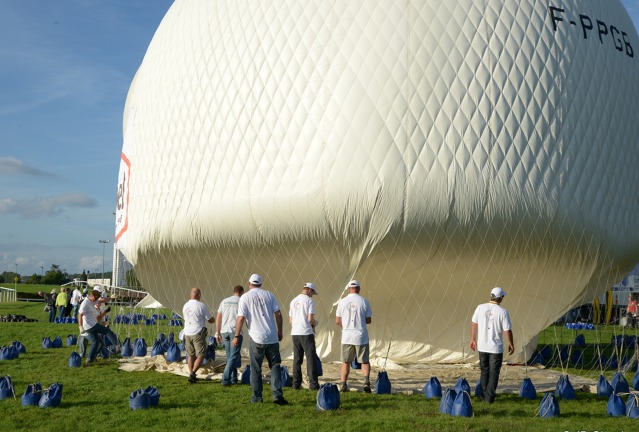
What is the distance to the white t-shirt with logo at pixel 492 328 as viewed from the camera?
8719 mm

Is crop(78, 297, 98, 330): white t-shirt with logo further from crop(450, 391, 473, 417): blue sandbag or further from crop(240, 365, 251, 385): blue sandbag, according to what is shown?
crop(450, 391, 473, 417): blue sandbag

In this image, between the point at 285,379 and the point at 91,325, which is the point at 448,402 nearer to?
the point at 285,379

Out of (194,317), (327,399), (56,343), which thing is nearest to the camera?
(327,399)

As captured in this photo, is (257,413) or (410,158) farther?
(410,158)

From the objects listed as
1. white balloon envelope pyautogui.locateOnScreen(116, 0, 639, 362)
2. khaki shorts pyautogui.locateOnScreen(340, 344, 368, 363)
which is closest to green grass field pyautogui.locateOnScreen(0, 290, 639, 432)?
khaki shorts pyautogui.locateOnScreen(340, 344, 368, 363)

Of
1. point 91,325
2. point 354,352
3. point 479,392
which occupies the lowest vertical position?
point 479,392

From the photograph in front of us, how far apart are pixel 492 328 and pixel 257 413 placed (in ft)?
10.0

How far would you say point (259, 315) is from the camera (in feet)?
27.9

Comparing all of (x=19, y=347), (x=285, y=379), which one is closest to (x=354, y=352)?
(x=285, y=379)

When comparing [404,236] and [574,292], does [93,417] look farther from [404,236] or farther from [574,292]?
[574,292]

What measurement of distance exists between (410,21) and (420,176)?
109 inches

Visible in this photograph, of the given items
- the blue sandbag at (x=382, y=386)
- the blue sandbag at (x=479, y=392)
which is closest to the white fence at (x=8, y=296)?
the blue sandbag at (x=382, y=386)

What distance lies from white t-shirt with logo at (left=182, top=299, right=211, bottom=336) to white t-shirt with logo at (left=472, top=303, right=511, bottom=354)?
412 cm

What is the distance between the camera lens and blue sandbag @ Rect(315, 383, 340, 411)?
806 centimetres
